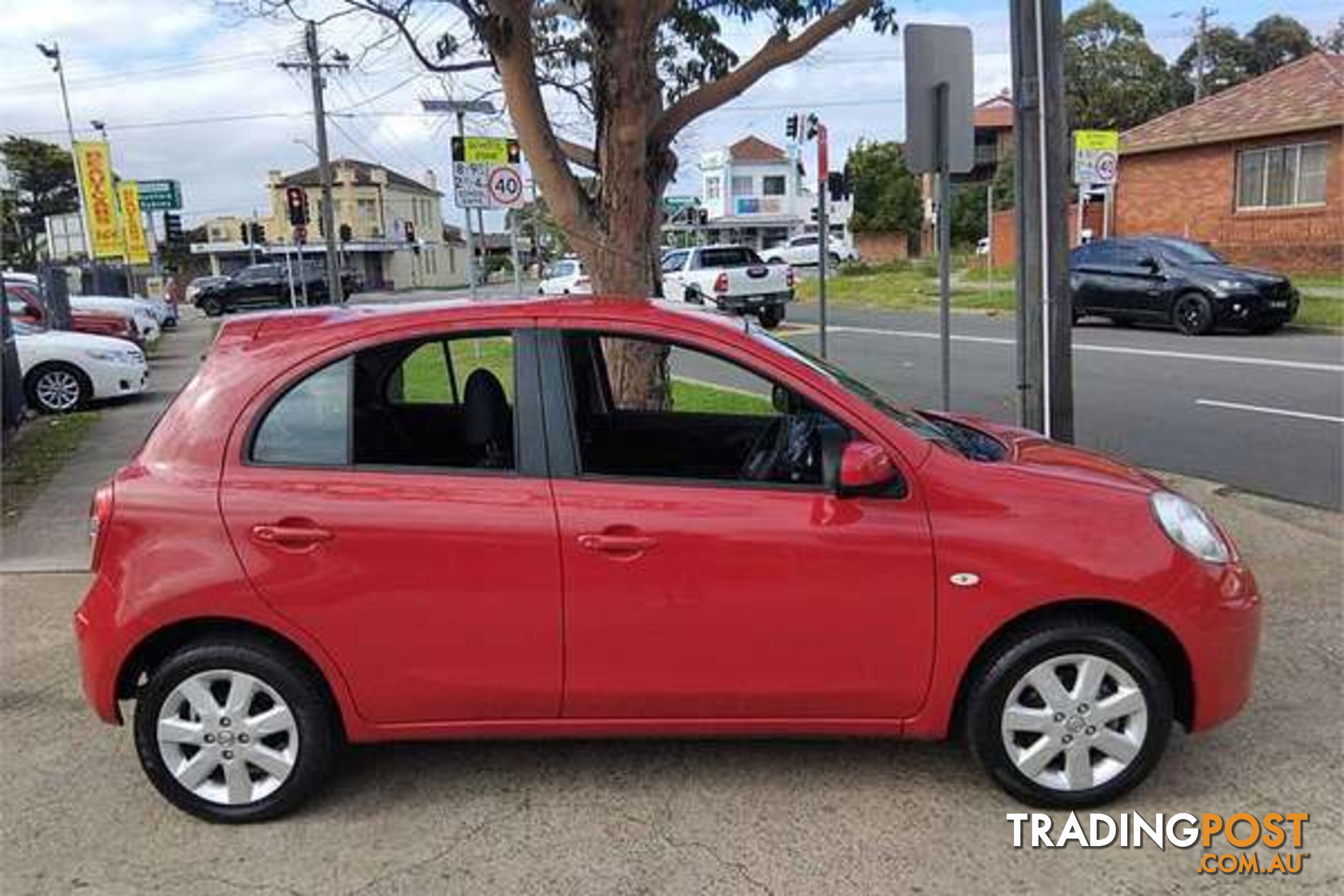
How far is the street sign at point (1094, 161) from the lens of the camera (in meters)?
20.2

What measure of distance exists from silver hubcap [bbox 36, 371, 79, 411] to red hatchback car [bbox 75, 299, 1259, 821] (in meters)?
12.0

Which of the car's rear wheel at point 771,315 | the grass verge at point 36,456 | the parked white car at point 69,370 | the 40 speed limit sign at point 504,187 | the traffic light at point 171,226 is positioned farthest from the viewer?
the traffic light at point 171,226

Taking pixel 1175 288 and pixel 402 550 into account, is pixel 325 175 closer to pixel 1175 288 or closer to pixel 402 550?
pixel 1175 288

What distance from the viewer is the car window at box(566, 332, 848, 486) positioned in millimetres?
3791

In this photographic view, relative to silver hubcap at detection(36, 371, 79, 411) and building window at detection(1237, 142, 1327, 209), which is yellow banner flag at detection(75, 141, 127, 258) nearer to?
silver hubcap at detection(36, 371, 79, 411)

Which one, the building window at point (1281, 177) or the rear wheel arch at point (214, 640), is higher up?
the building window at point (1281, 177)

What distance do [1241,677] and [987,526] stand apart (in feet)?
3.23

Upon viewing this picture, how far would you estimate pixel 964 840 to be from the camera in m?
3.54

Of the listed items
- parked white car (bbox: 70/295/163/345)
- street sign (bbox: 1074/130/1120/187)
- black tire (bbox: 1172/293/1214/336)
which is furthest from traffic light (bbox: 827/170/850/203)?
parked white car (bbox: 70/295/163/345)

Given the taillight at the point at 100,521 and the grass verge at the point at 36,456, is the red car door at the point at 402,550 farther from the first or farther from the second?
the grass verge at the point at 36,456

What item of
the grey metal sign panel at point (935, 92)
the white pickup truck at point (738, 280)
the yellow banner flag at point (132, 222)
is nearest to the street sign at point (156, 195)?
the yellow banner flag at point (132, 222)

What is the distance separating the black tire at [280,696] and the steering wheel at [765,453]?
154 centimetres

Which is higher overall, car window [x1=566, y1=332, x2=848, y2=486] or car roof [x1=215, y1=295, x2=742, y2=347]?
car roof [x1=215, y1=295, x2=742, y2=347]

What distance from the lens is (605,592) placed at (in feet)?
11.7
